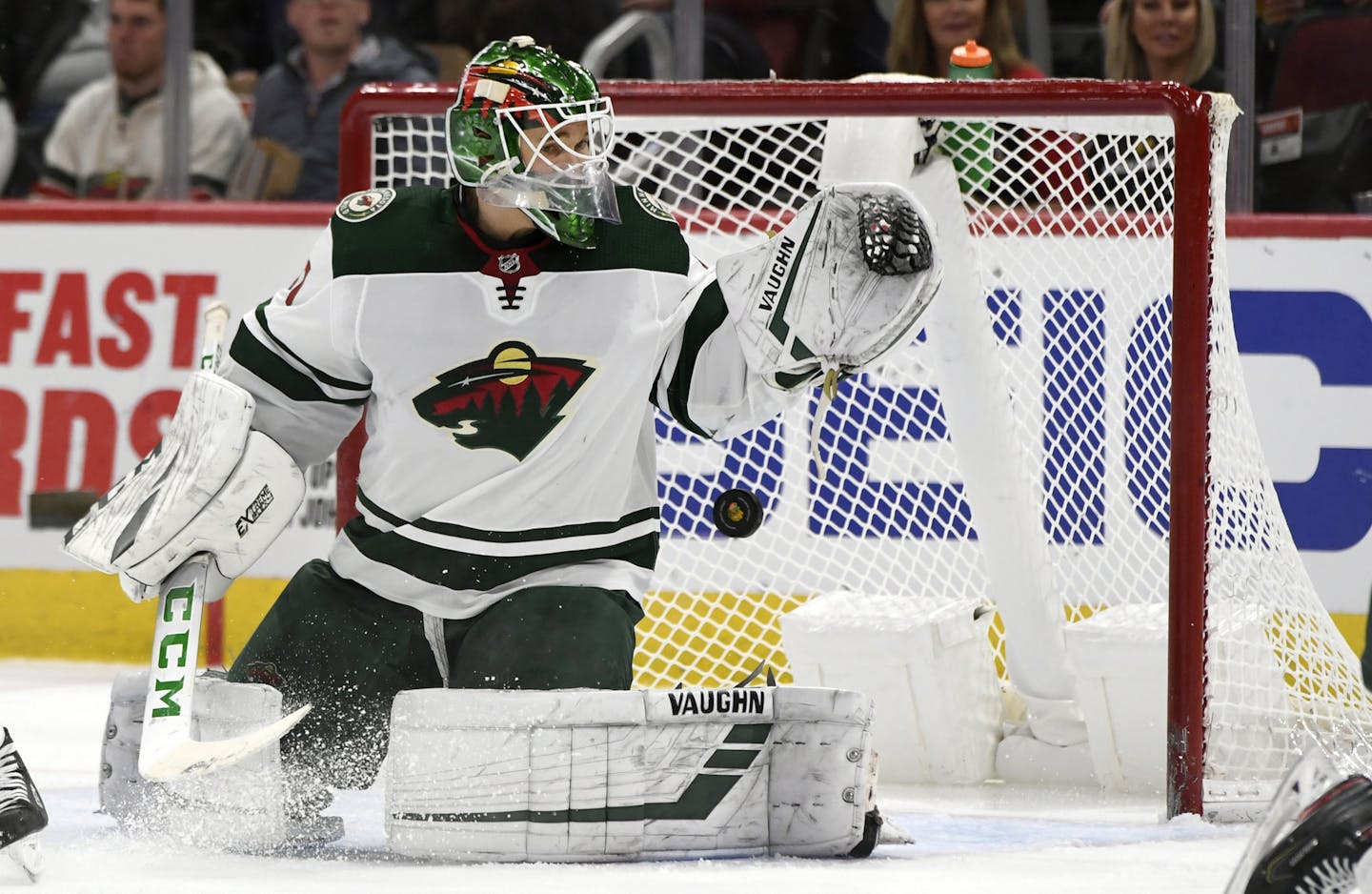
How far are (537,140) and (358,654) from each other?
70 cm

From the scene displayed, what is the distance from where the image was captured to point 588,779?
2.46 metres

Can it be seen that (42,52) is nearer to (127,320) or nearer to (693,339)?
(127,320)

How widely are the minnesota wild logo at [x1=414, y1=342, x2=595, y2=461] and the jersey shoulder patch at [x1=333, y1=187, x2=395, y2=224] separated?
0.77 ft

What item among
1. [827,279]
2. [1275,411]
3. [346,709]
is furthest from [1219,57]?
[346,709]

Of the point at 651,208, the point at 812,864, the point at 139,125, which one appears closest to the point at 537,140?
the point at 651,208

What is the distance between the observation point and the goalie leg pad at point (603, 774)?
8.05 ft

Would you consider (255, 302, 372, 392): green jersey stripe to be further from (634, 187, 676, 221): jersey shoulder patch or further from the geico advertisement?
the geico advertisement

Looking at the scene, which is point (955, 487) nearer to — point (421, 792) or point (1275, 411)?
point (1275, 411)

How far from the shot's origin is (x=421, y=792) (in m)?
2.48

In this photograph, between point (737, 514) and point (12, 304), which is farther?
point (12, 304)

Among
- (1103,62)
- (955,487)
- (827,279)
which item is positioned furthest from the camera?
(1103,62)

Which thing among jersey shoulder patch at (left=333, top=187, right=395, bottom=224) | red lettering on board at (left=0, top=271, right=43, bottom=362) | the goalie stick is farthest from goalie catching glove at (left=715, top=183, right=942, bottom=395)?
red lettering on board at (left=0, top=271, right=43, bottom=362)

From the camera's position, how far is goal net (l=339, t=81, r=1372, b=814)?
2.90 m

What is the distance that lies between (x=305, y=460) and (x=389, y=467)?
0.17m
